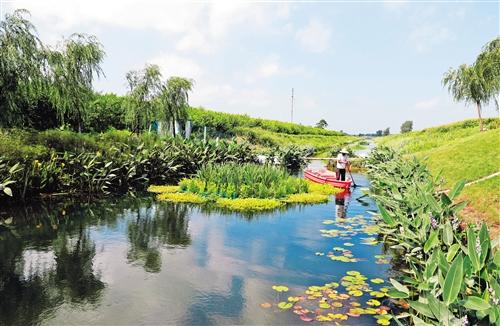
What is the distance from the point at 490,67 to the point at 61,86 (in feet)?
93.4

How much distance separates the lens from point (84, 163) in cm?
1440

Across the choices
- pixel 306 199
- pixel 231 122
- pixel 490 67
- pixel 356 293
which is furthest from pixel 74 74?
pixel 231 122

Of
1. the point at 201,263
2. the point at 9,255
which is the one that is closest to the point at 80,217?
the point at 9,255

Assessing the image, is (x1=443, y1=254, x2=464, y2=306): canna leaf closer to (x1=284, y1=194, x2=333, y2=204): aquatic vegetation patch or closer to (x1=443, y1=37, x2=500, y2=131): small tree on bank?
(x1=284, y1=194, x2=333, y2=204): aquatic vegetation patch

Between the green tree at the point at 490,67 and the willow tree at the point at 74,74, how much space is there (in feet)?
83.0

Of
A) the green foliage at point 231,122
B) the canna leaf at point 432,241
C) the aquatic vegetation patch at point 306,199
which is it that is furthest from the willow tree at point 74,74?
the green foliage at point 231,122

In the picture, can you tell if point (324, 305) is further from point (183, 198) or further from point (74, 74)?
point (74, 74)

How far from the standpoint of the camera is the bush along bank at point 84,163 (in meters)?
12.5

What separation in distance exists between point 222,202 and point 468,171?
8572 mm

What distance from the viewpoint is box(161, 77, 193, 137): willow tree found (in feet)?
91.8

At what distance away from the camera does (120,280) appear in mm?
6543

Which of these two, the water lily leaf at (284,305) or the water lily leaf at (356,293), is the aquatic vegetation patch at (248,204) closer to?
the water lily leaf at (356,293)

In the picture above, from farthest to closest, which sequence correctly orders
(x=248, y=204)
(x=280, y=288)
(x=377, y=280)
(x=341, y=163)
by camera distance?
(x=341, y=163)
(x=248, y=204)
(x=377, y=280)
(x=280, y=288)

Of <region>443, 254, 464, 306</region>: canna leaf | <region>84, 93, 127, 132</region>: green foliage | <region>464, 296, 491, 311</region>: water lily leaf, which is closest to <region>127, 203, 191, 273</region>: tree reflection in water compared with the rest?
<region>443, 254, 464, 306</region>: canna leaf
